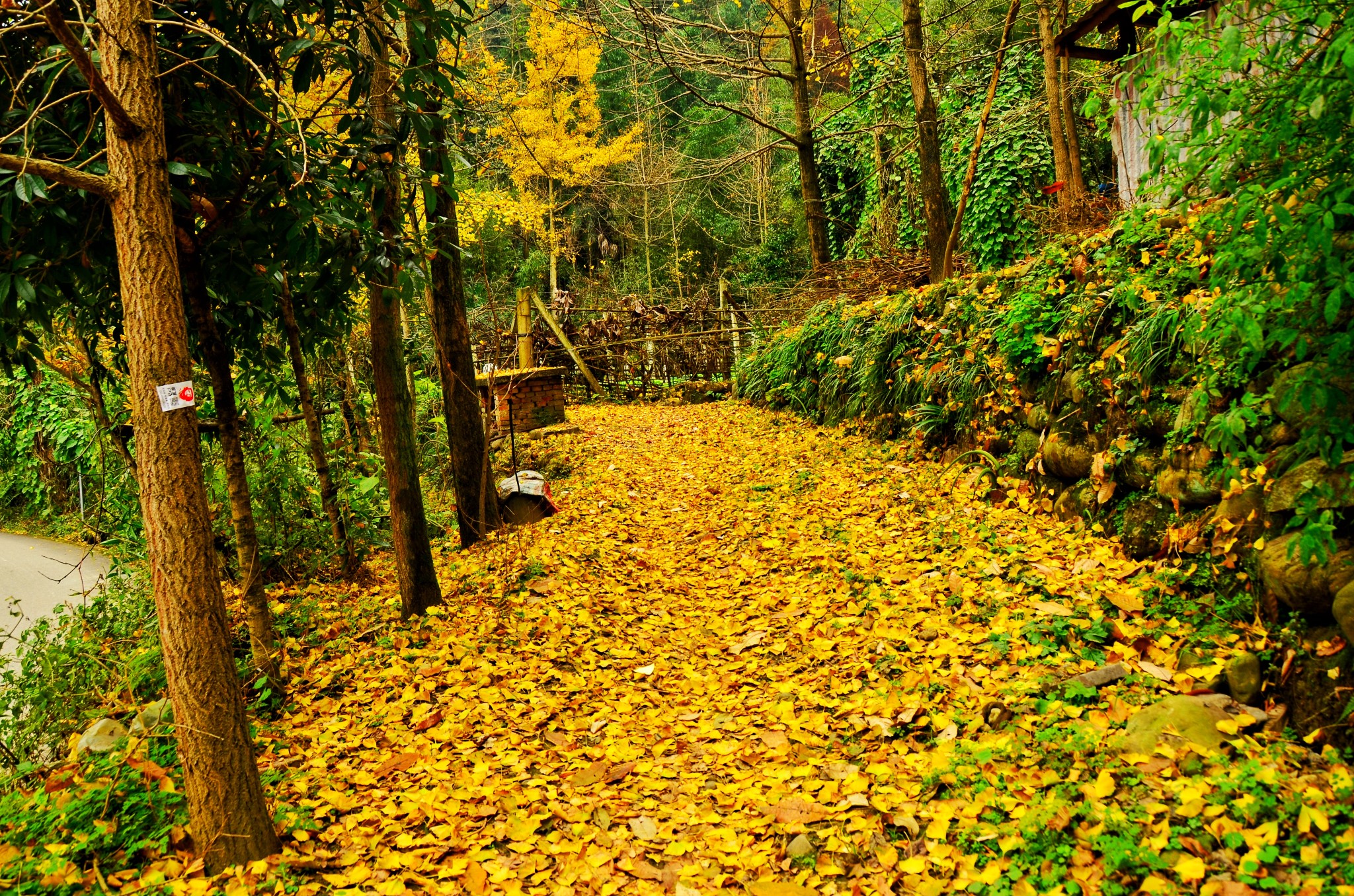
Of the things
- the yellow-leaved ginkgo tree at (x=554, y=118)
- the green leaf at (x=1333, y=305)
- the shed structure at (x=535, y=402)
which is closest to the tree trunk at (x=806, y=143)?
the shed structure at (x=535, y=402)

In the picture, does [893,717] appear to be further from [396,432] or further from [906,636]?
[396,432]

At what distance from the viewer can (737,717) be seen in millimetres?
3955

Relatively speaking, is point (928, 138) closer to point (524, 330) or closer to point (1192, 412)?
point (1192, 412)

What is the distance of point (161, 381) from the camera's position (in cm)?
266

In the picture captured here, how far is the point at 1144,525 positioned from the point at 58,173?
4.89 meters

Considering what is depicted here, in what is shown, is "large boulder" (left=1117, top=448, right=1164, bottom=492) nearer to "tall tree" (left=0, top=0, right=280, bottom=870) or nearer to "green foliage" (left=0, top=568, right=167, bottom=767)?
"tall tree" (left=0, top=0, right=280, bottom=870)

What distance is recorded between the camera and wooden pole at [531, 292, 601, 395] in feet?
47.6

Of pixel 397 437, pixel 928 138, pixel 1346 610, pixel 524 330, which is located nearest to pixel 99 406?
pixel 397 437

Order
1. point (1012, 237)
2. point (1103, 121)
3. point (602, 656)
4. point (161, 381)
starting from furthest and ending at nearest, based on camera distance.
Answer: point (1012, 237) → point (602, 656) → point (1103, 121) → point (161, 381)

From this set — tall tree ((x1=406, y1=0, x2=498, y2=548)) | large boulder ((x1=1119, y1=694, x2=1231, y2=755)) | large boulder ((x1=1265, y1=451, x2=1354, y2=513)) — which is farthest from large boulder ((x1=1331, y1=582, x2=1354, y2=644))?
tall tree ((x1=406, y1=0, x2=498, y2=548))

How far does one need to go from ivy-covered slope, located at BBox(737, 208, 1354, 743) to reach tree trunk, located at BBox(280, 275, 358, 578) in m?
4.56

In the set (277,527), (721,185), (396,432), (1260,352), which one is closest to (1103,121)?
(1260,352)

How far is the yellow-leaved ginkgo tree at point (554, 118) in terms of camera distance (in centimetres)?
2106

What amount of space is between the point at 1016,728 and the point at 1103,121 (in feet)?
8.57
